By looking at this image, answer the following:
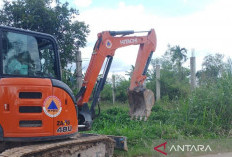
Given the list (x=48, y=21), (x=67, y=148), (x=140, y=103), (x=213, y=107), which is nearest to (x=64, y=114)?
(x=67, y=148)

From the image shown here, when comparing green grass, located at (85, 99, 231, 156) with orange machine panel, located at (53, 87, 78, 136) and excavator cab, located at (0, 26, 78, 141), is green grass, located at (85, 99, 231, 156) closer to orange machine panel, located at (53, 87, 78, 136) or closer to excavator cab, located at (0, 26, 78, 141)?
orange machine panel, located at (53, 87, 78, 136)

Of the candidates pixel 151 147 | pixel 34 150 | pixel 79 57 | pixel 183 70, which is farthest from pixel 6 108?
pixel 183 70

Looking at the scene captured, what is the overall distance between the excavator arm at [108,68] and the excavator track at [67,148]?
3.87 feet

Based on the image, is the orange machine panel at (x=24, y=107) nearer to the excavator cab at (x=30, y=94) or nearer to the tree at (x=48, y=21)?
the excavator cab at (x=30, y=94)

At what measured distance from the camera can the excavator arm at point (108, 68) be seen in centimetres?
782

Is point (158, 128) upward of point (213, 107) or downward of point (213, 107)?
downward

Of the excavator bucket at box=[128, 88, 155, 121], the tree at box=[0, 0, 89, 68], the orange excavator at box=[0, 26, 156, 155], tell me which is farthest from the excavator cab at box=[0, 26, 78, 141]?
the tree at box=[0, 0, 89, 68]

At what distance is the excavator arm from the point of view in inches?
308

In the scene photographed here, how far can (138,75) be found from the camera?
9.84 metres

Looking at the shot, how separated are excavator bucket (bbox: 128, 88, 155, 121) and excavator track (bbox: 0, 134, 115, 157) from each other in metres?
3.45

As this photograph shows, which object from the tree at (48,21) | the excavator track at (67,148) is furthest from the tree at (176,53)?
the excavator track at (67,148)

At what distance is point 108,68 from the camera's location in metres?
8.60

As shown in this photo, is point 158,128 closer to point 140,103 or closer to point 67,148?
point 140,103

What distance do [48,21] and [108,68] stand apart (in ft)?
13.6
